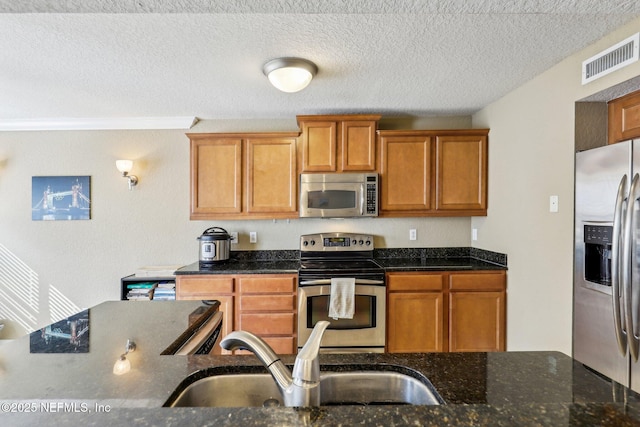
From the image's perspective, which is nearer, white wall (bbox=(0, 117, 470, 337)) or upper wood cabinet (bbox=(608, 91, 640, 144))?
upper wood cabinet (bbox=(608, 91, 640, 144))

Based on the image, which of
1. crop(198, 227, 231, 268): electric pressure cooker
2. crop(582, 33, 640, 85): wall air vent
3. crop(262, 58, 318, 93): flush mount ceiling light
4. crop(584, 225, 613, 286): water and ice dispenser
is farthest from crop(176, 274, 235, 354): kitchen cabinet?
crop(582, 33, 640, 85): wall air vent

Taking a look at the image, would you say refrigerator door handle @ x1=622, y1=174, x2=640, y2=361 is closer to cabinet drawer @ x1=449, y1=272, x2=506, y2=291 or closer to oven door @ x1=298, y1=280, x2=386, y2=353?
cabinet drawer @ x1=449, y1=272, x2=506, y2=291

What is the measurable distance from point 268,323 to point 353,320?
74cm

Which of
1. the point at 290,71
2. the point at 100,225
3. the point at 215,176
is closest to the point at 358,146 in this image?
the point at 290,71

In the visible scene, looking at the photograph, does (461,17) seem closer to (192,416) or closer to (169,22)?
(169,22)

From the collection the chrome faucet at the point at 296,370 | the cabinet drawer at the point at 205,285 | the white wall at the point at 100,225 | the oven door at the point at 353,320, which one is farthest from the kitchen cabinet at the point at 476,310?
the chrome faucet at the point at 296,370

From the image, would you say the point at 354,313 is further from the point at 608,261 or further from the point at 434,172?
the point at 608,261

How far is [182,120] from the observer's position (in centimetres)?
329

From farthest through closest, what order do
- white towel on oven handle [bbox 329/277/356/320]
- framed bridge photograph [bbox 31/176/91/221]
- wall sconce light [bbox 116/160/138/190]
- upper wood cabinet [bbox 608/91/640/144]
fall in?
framed bridge photograph [bbox 31/176/91/221] → wall sconce light [bbox 116/160/138/190] → white towel on oven handle [bbox 329/277/356/320] → upper wood cabinet [bbox 608/91/640/144]

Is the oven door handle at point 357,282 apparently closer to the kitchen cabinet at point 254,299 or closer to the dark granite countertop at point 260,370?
the kitchen cabinet at point 254,299

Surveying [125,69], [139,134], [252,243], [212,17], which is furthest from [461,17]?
[139,134]

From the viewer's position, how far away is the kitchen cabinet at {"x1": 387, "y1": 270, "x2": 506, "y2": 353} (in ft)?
9.04

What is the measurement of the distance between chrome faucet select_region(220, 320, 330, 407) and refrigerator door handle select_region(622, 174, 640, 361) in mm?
1541

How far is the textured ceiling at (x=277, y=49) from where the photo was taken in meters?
0.88
